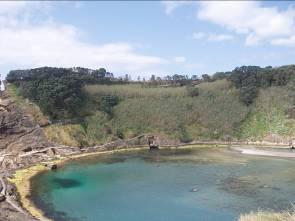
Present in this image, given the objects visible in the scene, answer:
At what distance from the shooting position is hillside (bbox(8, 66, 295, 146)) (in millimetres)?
54375

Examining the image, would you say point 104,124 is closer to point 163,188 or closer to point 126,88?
point 126,88

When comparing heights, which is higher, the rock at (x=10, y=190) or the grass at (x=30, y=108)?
the grass at (x=30, y=108)

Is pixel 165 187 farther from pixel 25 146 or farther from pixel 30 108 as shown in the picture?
pixel 30 108

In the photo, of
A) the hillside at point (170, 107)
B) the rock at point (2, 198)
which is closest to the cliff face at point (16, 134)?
the hillside at point (170, 107)

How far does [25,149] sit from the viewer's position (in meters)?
47.7

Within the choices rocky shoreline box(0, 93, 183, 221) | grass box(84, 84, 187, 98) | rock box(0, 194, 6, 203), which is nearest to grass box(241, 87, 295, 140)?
rocky shoreline box(0, 93, 183, 221)

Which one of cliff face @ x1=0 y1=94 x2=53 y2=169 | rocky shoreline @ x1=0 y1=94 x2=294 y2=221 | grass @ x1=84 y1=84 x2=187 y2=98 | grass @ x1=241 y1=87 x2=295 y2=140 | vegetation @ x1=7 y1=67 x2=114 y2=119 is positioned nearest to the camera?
rocky shoreline @ x1=0 y1=94 x2=294 y2=221

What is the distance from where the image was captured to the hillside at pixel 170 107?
178 ft

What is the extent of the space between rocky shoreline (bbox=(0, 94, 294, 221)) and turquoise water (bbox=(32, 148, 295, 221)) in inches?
74.5

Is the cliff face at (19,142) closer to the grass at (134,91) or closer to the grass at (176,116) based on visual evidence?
the grass at (176,116)

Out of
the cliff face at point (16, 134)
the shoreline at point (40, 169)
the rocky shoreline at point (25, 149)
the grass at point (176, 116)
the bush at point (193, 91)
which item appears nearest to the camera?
the shoreline at point (40, 169)

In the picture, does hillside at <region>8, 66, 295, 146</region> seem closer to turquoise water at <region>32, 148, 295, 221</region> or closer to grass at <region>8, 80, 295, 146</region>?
grass at <region>8, 80, 295, 146</region>

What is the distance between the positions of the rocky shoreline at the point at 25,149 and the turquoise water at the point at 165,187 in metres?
1.89

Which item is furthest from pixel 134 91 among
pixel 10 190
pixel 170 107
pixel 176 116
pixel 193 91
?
pixel 10 190
